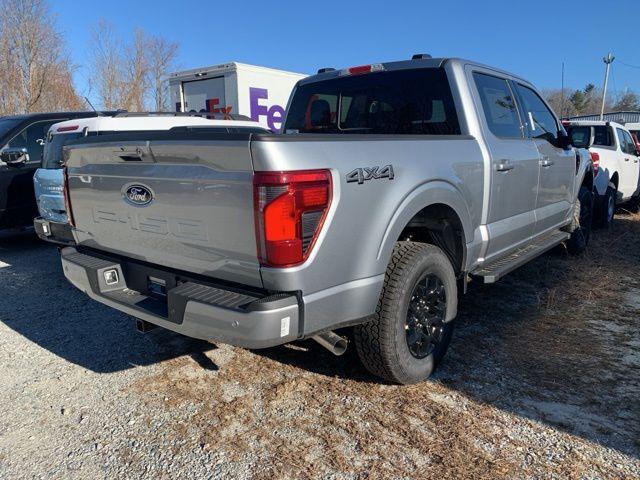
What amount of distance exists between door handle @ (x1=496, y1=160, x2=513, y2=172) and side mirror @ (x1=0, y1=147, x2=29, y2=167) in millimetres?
6095

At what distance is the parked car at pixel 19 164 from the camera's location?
680cm

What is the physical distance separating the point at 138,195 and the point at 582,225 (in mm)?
5893

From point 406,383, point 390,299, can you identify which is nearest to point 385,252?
point 390,299

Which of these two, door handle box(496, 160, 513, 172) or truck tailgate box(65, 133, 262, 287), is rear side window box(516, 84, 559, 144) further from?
truck tailgate box(65, 133, 262, 287)

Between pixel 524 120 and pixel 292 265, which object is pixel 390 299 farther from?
pixel 524 120

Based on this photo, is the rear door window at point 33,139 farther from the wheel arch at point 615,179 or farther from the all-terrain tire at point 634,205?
the all-terrain tire at point 634,205


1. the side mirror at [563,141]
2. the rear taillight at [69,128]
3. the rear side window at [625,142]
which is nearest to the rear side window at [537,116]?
the side mirror at [563,141]

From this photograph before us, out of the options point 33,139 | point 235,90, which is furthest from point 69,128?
point 235,90

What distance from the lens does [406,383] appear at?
120 inches

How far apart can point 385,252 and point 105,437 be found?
1.81m

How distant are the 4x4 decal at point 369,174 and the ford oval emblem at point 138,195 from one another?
1.09 m

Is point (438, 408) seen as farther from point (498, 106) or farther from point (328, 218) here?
point (498, 106)

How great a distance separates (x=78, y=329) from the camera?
416cm

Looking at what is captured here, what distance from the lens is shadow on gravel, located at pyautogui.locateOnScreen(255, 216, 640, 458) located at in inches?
112
